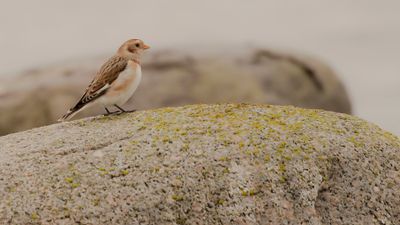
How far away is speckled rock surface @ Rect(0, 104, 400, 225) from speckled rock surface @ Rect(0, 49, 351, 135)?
35.6 feet

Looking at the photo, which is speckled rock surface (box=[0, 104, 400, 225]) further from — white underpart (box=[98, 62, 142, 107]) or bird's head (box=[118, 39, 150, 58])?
bird's head (box=[118, 39, 150, 58])

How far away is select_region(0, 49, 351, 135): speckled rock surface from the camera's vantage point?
19375 millimetres

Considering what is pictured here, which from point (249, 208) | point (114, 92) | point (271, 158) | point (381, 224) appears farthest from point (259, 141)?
point (114, 92)

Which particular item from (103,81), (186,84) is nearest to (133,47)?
(103,81)

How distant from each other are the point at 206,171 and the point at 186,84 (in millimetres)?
12490

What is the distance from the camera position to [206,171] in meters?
7.23

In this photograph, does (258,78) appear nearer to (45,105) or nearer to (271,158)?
(45,105)

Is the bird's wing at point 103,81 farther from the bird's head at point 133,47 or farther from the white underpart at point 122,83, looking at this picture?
the bird's head at point 133,47

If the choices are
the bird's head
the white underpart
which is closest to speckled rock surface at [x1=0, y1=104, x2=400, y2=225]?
the white underpart

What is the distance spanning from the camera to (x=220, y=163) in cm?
730

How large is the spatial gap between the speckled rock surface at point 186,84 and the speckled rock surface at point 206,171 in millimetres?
10840

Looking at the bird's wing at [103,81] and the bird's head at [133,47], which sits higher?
the bird's head at [133,47]

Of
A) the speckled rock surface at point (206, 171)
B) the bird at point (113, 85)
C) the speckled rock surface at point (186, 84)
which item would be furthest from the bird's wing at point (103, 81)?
the speckled rock surface at point (186, 84)

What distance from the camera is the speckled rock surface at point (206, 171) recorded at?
23.1 feet
